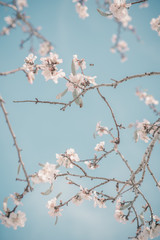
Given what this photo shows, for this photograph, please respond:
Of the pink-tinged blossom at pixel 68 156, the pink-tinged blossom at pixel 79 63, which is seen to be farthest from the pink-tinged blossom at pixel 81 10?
the pink-tinged blossom at pixel 68 156

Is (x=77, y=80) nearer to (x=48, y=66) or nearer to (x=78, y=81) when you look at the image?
(x=78, y=81)

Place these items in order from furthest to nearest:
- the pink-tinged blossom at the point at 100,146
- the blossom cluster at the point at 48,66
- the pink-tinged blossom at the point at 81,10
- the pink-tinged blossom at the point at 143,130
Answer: the pink-tinged blossom at the point at 81,10 → the pink-tinged blossom at the point at 100,146 → the pink-tinged blossom at the point at 143,130 → the blossom cluster at the point at 48,66

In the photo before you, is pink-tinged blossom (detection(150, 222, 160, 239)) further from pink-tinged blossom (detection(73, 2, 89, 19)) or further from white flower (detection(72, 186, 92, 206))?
pink-tinged blossom (detection(73, 2, 89, 19))

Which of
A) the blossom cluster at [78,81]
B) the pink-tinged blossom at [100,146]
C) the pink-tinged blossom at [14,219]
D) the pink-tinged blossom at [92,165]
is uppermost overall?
the blossom cluster at [78,81]

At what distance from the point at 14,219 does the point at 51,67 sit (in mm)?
1414

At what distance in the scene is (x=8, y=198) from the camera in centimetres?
137

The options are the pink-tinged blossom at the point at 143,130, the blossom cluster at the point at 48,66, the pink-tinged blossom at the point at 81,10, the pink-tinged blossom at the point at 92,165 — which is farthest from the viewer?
the pink-tinged blossom at the point at 81,10

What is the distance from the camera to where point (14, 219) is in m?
1.39

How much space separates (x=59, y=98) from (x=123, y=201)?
1445 millimetres

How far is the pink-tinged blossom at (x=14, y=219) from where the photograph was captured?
136 cm

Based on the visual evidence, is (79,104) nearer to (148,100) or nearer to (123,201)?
(123,201)

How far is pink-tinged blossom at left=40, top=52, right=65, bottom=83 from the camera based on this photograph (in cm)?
152

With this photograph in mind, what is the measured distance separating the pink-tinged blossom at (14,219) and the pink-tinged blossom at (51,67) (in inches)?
50.0

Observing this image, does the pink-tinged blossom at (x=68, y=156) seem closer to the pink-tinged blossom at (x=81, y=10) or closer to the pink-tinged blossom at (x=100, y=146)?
the pink-tinged blossom at (x=100, y=146)
